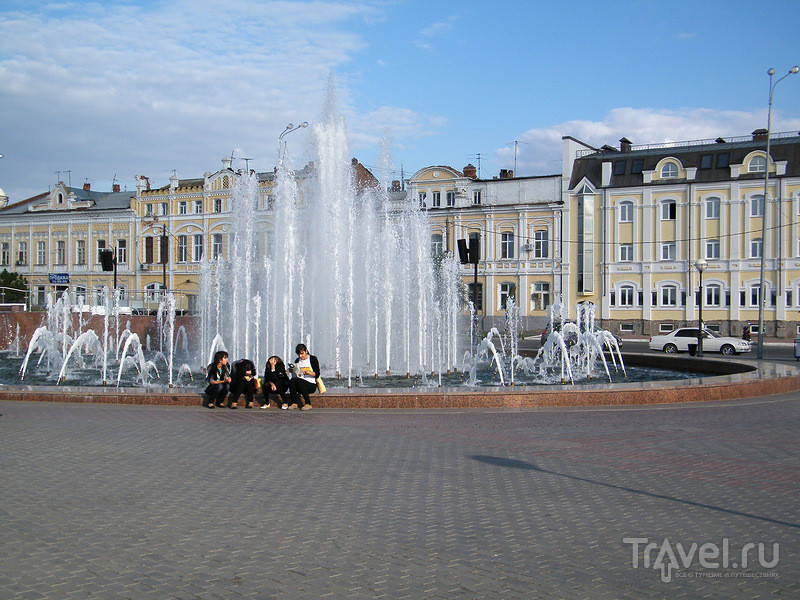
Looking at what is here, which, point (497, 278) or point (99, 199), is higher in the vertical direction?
point (99, 199)

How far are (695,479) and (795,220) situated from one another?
4440cm

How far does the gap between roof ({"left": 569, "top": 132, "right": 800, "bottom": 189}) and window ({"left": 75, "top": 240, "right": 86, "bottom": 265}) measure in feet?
132

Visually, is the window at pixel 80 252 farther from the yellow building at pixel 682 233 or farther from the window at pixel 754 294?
the window at pixel 754 294

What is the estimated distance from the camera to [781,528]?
20.7ft

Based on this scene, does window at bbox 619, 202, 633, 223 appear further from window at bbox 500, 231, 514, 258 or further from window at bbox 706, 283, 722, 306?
window at bbox 500, 231, 514, 258

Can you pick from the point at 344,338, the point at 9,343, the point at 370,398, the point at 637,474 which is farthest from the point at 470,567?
the point at 9,343

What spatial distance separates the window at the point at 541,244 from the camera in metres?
53.9

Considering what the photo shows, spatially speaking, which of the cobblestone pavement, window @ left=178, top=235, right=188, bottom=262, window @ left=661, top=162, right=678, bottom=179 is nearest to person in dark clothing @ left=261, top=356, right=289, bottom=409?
the cobblestone pavement

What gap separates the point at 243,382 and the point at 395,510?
7.94 meters

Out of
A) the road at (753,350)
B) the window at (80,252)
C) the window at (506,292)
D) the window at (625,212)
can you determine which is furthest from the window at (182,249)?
the window at (625,212)

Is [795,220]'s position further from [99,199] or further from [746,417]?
[99,199]

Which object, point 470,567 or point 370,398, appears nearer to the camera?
point 470,567

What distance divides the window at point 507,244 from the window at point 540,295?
114 inches

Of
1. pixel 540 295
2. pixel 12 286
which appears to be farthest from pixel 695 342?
pixel 12 286
